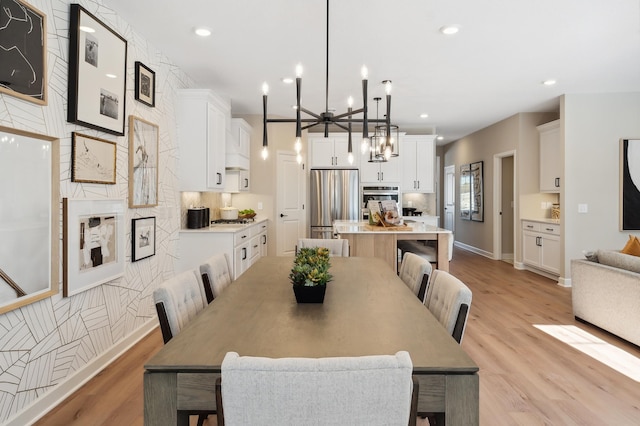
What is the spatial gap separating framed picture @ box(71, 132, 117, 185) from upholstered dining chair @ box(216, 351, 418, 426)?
2193 millimetres

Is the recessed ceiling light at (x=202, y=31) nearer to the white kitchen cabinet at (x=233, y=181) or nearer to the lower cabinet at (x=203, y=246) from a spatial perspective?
→ the lower cabinet at (x=203, y=246)

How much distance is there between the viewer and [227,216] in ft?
17.9

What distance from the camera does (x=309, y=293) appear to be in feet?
5.69

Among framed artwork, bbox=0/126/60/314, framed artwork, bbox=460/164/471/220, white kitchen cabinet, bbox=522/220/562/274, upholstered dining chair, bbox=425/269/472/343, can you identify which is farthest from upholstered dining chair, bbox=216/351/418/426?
framed artwork, bbox=460/164/471/220

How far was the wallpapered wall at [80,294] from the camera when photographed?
77.9 inches

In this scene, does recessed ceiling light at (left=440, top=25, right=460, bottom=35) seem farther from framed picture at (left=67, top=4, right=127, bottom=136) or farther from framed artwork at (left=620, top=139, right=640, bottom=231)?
framed artwork at (left=620, top=139, right=640, bottom=231)

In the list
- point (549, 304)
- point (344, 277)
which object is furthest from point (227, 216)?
point (549, 304)

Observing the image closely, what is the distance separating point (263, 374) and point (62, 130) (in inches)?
90.0

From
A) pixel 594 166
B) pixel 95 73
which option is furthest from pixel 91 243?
pixel 594 166

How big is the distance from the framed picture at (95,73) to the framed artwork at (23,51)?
0.85ft

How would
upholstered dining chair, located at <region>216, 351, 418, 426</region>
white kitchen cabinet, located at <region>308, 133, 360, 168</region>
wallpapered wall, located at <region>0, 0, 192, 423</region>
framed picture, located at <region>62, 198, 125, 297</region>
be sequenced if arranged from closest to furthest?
1. upholstered dining chair, located at <region>216, 351, 418, 426</region>
2. wallpapered wall, located at <region>0, 0, 192, 423</region>
3. framed picture, located at <region>62, 198, 125, 297</region>
4. white kitchen cabinet, located at <region>308, 133, 360, 168</region>

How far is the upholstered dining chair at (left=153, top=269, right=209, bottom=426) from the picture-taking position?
1596 mm

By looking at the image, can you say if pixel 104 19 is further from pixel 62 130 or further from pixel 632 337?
pixel 632 337

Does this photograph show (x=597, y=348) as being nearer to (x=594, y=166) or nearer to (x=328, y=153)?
(x=594, y=166)
